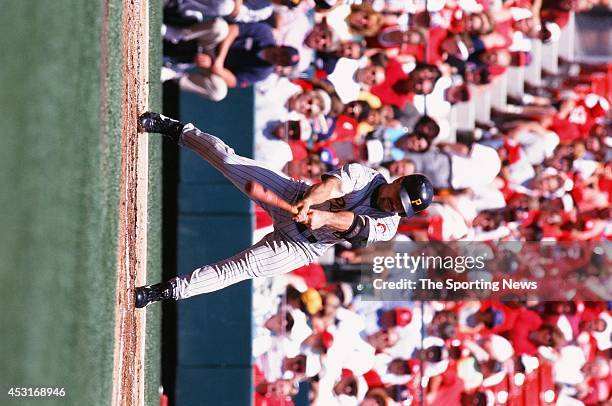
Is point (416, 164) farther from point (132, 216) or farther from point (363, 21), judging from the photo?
point (132, 216)

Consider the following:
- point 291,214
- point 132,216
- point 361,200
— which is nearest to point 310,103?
point 132,216

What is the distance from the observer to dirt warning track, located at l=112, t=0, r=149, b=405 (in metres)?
3.96

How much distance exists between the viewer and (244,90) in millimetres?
5852

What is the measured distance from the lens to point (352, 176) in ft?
12.2

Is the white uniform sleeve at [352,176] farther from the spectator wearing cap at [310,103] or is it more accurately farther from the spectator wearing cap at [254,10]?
the spectator wearing cap at [254,10]

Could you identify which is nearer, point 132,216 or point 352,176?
point 352,176

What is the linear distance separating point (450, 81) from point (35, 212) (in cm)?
336

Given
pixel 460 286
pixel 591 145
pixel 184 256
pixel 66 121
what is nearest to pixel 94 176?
pixel 66 121

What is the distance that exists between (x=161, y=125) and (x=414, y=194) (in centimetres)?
162

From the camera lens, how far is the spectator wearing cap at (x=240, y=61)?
5.79 meters

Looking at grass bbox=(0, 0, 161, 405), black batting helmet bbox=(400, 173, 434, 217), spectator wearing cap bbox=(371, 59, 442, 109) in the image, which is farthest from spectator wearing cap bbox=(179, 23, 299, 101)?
black batting helmet bbox=(400, 173, 434, 217)

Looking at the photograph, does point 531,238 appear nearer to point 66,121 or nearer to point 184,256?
point 184,256

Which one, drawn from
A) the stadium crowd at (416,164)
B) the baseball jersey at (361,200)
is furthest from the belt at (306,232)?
the stadium crowd at (416,164)

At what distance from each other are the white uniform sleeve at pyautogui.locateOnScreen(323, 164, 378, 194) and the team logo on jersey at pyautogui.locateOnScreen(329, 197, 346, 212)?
2.6 inches
